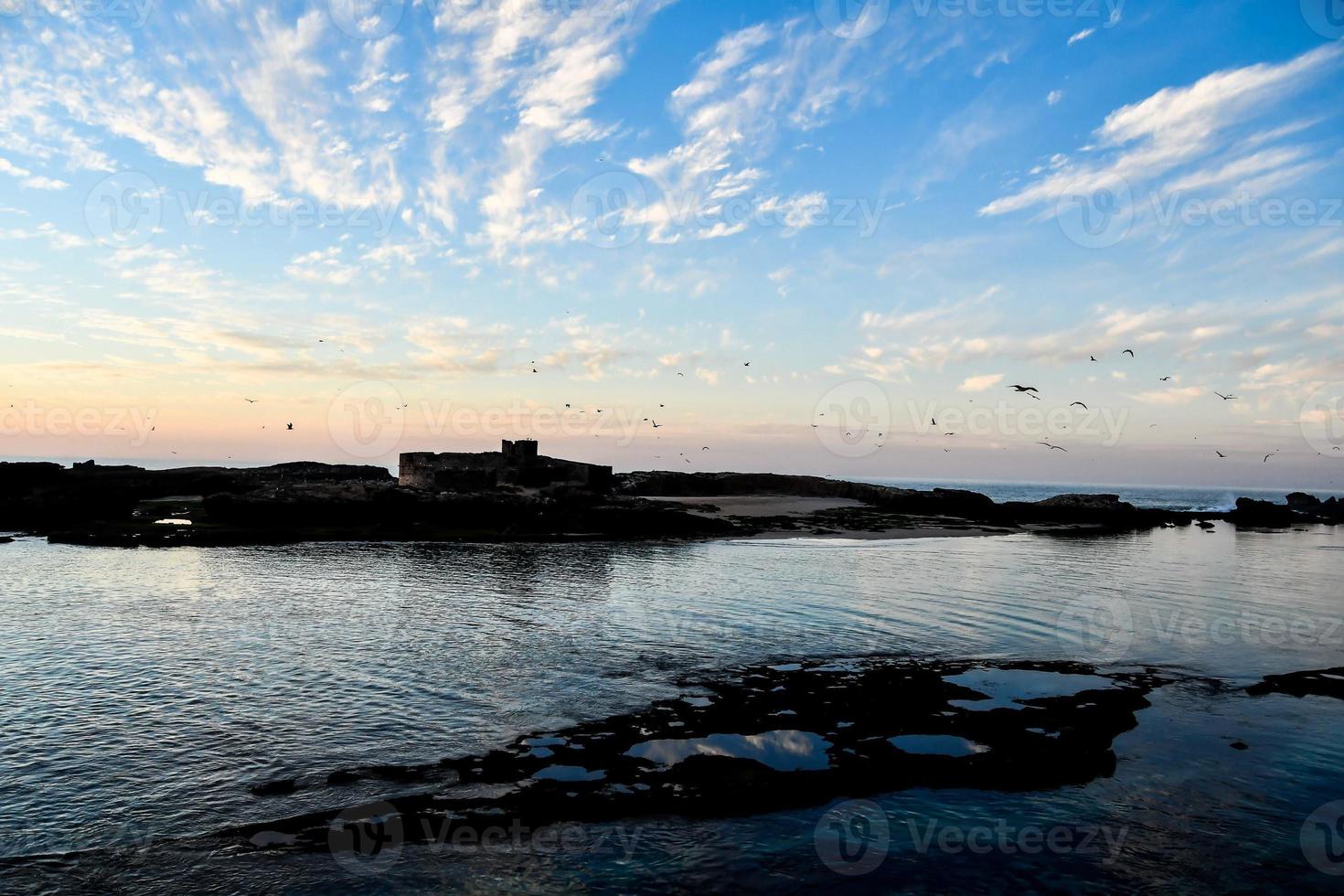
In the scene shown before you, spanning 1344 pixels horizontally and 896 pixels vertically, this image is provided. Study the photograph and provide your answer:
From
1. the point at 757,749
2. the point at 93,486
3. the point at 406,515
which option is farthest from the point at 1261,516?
the point at 93,486

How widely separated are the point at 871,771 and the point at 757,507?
6194 cm

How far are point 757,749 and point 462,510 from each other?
38.5 m

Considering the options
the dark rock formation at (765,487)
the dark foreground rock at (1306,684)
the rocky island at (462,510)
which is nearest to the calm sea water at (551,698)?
the dark foreground rock at (1306,684)

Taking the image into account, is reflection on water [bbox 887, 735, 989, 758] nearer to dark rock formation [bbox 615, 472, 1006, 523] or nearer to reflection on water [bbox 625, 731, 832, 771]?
reflection on water [bbox 625, 731, 832, 771]

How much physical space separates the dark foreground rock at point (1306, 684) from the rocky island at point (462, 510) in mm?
34195

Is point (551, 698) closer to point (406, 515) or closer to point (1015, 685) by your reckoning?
point (1015, 685)

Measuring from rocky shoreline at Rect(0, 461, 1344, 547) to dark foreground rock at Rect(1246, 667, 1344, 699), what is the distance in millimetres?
34135

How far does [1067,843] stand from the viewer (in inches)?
370

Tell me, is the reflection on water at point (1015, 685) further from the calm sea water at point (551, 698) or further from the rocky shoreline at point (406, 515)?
the rocky shoreline at point (406, 515)

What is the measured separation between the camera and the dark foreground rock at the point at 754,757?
9.58 meters

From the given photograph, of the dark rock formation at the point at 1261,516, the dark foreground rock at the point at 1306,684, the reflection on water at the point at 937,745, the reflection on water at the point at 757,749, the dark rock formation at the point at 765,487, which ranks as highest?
the dark rock formation at the point at 765,487

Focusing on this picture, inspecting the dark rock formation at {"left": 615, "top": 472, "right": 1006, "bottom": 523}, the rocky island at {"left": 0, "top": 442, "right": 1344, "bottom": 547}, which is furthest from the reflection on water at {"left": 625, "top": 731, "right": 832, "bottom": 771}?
the dark rock formation at {"left": 615, "top": 472, "right": 1006, "bottom": 523}

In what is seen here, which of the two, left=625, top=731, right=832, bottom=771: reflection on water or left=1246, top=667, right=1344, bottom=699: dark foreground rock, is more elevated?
left=625, top=731, right=832, bottom=771: reflection on water

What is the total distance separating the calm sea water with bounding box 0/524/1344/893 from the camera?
864cm
